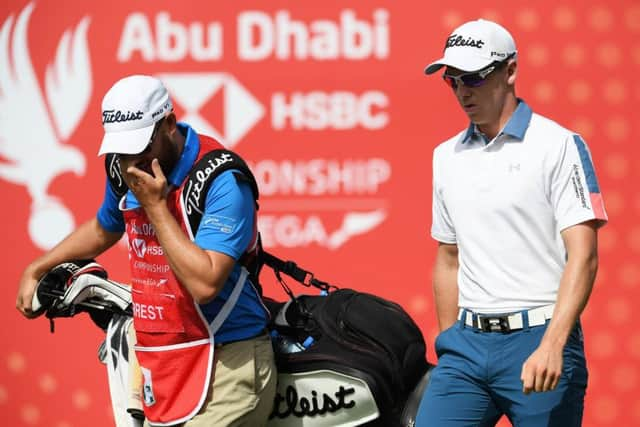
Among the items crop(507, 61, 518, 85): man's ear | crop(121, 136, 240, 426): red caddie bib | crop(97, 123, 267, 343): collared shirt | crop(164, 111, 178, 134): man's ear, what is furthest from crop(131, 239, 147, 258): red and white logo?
crop(507, 61, 518, 85): man's ear

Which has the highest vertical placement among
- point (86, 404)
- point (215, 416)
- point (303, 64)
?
point (303, 64)

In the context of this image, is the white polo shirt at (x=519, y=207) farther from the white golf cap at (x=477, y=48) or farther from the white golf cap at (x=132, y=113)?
the white golf cap at (x=132, y=113)

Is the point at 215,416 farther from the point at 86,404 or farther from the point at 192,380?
the point at 86,404

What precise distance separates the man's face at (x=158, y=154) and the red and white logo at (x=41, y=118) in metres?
2.39

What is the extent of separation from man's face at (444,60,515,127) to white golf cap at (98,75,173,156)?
2.71 feet

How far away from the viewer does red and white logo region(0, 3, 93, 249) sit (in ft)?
19.0

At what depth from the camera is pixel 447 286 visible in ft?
12.7

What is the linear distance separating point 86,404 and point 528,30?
2644mm

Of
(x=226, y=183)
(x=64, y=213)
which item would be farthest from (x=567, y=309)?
(x=64, y=213)

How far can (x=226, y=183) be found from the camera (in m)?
3.40

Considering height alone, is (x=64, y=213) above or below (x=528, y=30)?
below

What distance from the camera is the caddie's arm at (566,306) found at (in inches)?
125

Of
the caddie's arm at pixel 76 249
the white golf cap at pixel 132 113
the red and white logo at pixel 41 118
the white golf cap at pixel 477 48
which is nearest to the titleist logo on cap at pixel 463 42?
the white golf cap at pixel 477 48

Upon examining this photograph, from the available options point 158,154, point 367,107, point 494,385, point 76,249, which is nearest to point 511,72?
point 494,385
